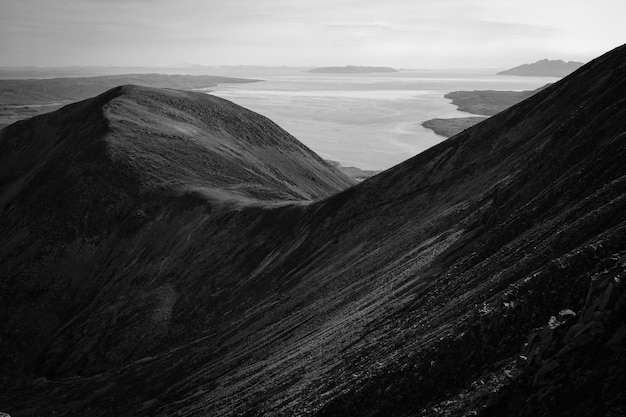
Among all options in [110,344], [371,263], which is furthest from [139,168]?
[371,263]

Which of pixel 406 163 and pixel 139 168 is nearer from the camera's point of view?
pixel 406 163

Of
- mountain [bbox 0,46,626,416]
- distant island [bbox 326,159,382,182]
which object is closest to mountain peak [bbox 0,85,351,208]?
mountain [bbox 0,46,626,416]

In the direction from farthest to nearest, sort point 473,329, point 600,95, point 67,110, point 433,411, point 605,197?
point 67,110, point 600,95, point 605,197, point 473,329, point 433,411

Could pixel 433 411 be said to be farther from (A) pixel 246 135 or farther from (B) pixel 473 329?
(A) pixel 246 135

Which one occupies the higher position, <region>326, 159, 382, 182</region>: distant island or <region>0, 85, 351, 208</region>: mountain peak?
<region>0, 85, 351, 208</region>: mountain peak

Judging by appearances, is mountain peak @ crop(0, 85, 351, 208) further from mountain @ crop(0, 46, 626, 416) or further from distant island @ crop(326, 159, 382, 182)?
distant island @ crop(326, 159, 382, 182)

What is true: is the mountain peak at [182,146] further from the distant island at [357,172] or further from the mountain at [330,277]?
the distant island at [357,172]

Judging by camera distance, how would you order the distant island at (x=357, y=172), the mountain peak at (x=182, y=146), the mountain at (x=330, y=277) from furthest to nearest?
the distant island at (x=357, y=172) → the mountain peak at (x=182, y=146) → the mountain at (x=330, y=277)

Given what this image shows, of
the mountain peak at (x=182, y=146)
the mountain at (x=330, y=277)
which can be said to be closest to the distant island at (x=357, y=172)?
the mountain peak at (x=182, y=146)
